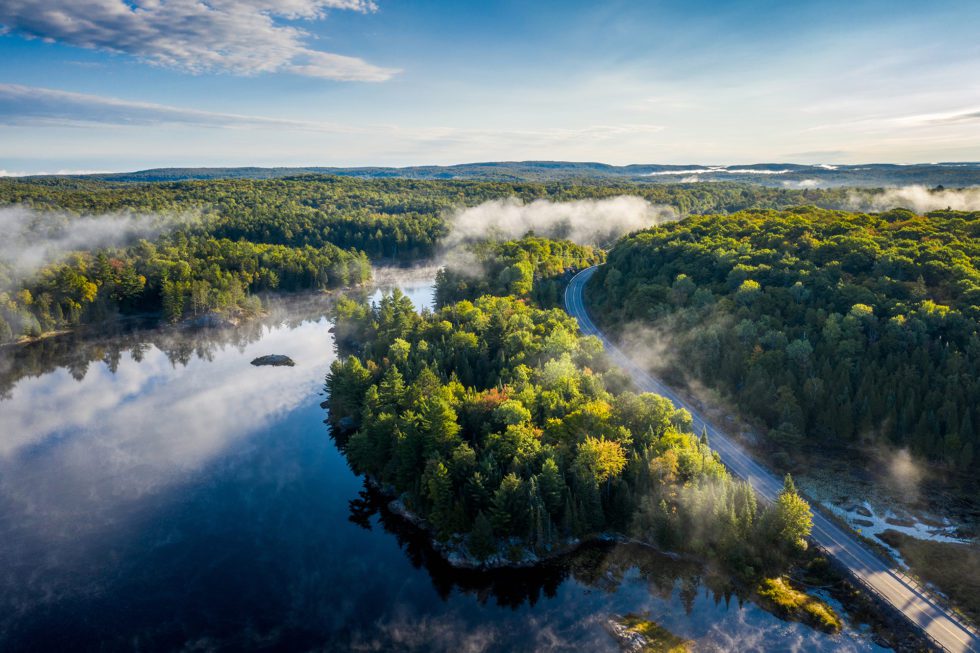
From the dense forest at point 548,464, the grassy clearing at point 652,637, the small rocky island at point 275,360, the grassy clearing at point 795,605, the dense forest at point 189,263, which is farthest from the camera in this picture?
the dense forest at point 189,263

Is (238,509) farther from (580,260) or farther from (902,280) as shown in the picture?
(580,260)

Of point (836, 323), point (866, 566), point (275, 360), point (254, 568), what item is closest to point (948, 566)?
point (866, 566)

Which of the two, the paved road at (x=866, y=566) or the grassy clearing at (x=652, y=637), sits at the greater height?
the paved road at (x=866, y=566)

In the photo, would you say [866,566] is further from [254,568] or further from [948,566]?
[254,568]

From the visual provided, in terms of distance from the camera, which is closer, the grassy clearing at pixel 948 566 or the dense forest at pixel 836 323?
the grassy clearing at pixel 948 566

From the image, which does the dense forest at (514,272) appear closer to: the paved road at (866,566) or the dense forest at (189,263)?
the dense forest at (189,263)

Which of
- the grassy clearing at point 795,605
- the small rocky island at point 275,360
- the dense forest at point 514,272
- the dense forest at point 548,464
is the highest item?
the dense forest at point 514,272

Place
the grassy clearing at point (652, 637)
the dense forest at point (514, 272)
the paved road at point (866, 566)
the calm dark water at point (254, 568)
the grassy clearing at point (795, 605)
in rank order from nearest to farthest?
the paved road at point (866, 566) → the grassy clearing at point (652, 637) → the grassy clearing at point (795, 605) → the calm dark water at point (254, 568) → the dense forest at point (514, 272)

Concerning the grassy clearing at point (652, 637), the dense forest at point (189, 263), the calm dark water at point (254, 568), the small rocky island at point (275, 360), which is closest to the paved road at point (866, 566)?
the calm dark water at point (254, 568)
